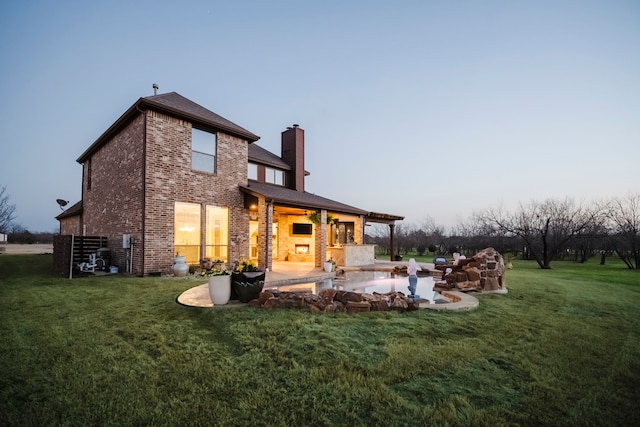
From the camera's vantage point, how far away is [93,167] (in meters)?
14.5

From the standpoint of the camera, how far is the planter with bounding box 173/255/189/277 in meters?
9.68

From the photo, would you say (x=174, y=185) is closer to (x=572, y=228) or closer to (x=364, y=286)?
(x=364, y=286)

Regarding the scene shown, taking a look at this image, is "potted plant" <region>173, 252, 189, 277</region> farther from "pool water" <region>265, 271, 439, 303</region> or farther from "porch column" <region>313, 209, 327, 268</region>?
"porch column" <region>313, 209, 327, 268</region>

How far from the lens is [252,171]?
1527 centimetres

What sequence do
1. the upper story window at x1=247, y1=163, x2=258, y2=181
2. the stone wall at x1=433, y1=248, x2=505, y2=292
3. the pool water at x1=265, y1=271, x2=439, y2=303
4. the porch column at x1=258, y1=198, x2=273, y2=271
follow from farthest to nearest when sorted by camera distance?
1. the upper story window at x1=247, y1=163, x2=258, y2=181
2. the porch column at x1=258, y1=198, x2=273, y2=271
3. the pool water at x1=265, y1=271, x2=439, y2=303
4. the stone wall at x1=433, y1=248, x2=505, y2=292

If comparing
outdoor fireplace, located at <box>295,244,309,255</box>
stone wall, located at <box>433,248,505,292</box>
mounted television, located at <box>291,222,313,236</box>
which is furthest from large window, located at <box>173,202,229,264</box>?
stone wall, located at <box>433,248,505,292</box>

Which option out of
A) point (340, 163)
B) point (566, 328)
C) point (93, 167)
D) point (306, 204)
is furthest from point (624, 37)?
point (340, 163)

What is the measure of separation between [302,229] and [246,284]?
1079 centimetres

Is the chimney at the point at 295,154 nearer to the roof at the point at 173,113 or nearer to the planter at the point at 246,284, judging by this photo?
the roof at the point at 173,113

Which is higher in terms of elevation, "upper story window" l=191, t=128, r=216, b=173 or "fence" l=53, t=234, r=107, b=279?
"upper story window" l=191, t=128, r=216, b=173

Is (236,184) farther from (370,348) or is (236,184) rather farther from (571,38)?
(571,38)

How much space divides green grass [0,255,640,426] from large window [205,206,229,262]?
5.95m

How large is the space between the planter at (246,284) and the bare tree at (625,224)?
2840 cm

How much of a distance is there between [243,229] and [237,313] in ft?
24.7
